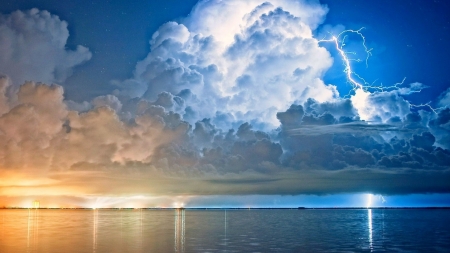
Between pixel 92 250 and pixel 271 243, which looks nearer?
pixel 92 250

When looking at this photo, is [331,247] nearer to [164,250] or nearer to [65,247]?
[164,250]

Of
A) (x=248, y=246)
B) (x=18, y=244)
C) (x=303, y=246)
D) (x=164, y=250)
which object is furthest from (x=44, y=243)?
(x=303, y=246)

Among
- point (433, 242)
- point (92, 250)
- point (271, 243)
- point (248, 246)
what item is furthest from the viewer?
point (433, 242)

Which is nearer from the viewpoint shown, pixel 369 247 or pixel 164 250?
Result: pixel 164 250

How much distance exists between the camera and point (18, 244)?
55.3m

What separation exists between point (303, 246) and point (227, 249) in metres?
9.49

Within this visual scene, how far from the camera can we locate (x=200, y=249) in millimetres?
51000

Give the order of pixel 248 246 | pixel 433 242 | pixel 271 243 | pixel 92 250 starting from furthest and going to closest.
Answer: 1. pixel 433 242
2. pixel 271 243
3. pixel 248 246
4. pixel 92 250

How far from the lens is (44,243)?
56906mm

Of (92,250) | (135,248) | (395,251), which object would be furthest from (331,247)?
(92,250)

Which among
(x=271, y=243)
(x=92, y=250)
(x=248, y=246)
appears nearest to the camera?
(x=92, y=250)

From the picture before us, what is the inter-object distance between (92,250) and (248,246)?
16765 millimetres

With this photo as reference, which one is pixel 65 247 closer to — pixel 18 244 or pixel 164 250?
pixel 18 244

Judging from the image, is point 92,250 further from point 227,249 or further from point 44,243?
point 227,249
